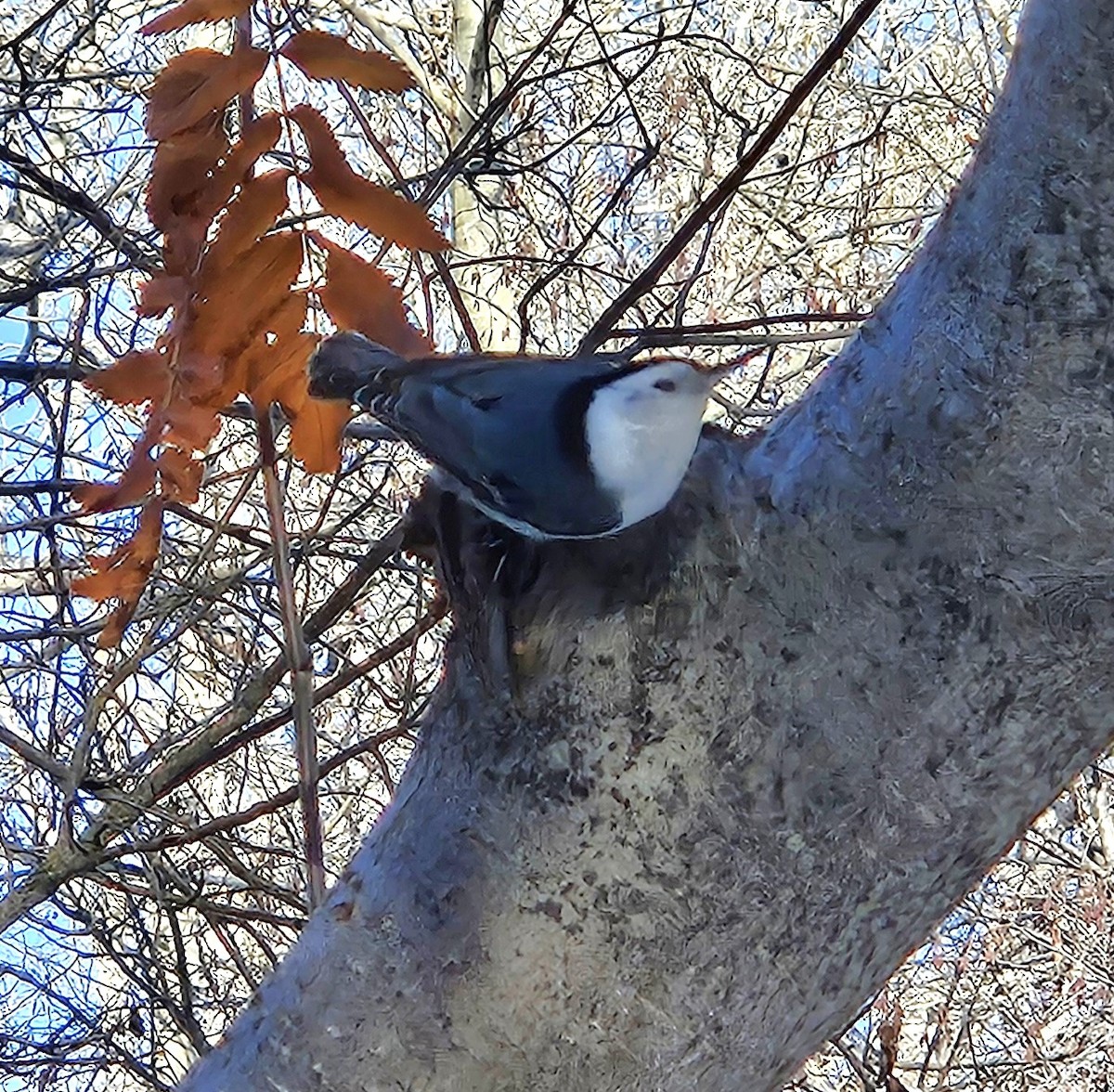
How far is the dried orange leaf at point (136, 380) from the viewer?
83 cm

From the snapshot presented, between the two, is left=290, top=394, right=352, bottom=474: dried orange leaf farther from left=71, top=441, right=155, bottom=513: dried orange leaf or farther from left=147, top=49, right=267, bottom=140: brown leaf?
left=147, top=49, right=267, bottom=140: brown leaf

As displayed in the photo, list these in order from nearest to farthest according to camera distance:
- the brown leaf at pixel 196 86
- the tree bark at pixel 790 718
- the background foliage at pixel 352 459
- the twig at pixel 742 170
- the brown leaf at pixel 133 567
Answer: the tree bark at pixel 790 718
the brown leaf at pixel 196 86
the brown leaf at pixel 133 567
the twig at pixel 742 170
the background foliage at pixel 352 459

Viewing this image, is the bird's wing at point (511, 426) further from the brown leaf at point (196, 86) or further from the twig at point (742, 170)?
the twig at point (742, 170)

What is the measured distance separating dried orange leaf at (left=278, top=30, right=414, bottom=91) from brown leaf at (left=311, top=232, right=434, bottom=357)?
11 cm

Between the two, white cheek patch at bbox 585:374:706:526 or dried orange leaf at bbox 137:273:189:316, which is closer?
white cheek patch at bbox 585:374:706:526

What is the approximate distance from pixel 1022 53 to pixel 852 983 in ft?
1.59

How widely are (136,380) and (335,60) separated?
256 mm

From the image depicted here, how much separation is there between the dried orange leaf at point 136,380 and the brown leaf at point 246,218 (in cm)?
7

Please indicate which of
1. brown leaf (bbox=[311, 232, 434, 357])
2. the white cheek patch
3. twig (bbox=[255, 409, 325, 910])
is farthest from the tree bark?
brown leaf (bbox=[311, 232, 434, 357])

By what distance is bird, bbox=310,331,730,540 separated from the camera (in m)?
0.68

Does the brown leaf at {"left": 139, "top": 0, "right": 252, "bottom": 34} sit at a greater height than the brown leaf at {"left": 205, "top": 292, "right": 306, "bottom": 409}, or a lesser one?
greater

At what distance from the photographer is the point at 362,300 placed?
0.86 m

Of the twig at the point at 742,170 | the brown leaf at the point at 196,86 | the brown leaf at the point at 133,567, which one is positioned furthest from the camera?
the twig at the point at 742,170

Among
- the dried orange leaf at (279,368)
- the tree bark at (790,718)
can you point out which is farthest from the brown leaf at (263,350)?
the tree bark at (790,718)
